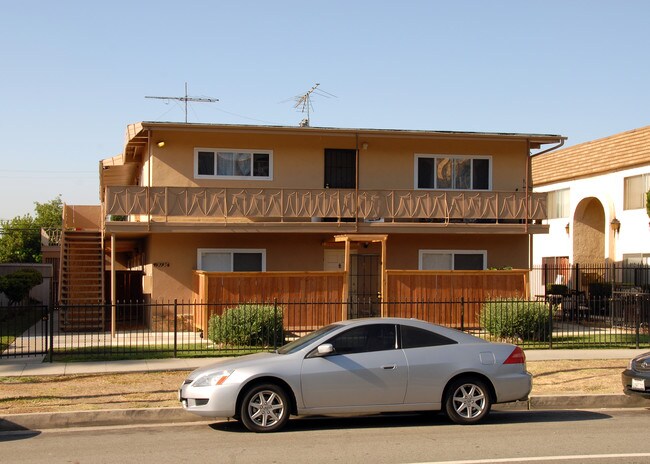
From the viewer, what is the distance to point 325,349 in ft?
35.5

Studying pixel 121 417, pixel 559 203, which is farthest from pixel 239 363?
pixel 559 203

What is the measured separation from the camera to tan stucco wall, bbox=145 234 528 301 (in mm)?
Answer: 24047

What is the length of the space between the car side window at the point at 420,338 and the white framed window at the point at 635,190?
21.1 m

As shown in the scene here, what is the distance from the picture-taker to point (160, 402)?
41.4 feet

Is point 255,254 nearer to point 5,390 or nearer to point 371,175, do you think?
point 371,175

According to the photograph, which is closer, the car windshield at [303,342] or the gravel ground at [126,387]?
the car windshield at [303,342]

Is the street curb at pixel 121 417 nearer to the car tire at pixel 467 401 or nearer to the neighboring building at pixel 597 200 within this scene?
the car tire at pixel 467 401

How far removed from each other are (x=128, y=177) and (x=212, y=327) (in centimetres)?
1509

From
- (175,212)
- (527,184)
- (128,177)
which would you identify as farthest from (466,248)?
(128,177)

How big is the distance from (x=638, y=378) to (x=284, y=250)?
13.9 meters

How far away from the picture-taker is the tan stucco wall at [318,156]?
2412cm

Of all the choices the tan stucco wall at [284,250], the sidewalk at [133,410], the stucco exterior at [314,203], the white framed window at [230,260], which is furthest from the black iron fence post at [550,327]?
the white framed window at [230,260]

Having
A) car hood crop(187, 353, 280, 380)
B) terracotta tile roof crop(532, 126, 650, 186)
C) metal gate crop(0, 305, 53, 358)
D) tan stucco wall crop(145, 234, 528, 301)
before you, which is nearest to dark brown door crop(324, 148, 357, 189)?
tan stucco wall crop(145, 234, 528, 301)

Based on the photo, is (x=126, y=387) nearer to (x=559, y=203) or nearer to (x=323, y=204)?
(x=323, y=204)
